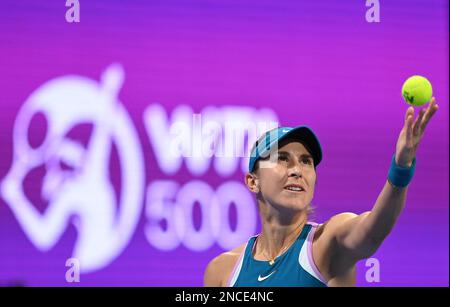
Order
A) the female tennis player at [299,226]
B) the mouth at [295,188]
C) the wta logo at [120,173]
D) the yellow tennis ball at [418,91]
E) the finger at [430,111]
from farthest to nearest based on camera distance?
the wta logo at [120,173] < the mouth at [295,188] < the yellow tennis ball at [418,91] < the female tennis player at [299,226] < the finger at [430,111]

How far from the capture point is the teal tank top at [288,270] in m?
2.50

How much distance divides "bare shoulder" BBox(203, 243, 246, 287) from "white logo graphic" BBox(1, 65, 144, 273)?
2.17ft

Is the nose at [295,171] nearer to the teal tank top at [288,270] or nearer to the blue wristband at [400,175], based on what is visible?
the teal tank top at [288,270]

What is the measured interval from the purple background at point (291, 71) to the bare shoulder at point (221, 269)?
2.15ft

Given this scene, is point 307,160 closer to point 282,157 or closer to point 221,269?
point 282,157

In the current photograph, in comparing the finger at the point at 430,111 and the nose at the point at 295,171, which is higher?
the finger at the point at 430,111

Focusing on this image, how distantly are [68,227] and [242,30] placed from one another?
133cm

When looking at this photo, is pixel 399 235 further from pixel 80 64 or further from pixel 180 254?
pixel 80 64

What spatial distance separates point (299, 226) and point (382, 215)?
1.83 ft

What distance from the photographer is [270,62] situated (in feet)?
12.3

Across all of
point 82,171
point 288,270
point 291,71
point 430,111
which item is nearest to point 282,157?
point 288,270

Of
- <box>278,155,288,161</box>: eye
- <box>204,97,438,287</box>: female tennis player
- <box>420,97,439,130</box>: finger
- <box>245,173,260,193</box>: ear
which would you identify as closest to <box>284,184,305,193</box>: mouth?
<box>204,97,438,287</box>: female tennis player

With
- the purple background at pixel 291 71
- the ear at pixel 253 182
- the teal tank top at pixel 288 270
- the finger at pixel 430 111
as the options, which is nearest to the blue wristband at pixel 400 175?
the finger at pixel 430 111

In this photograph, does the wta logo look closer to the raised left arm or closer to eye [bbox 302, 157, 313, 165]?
eye [bbox 302, 157, 313, 165]
